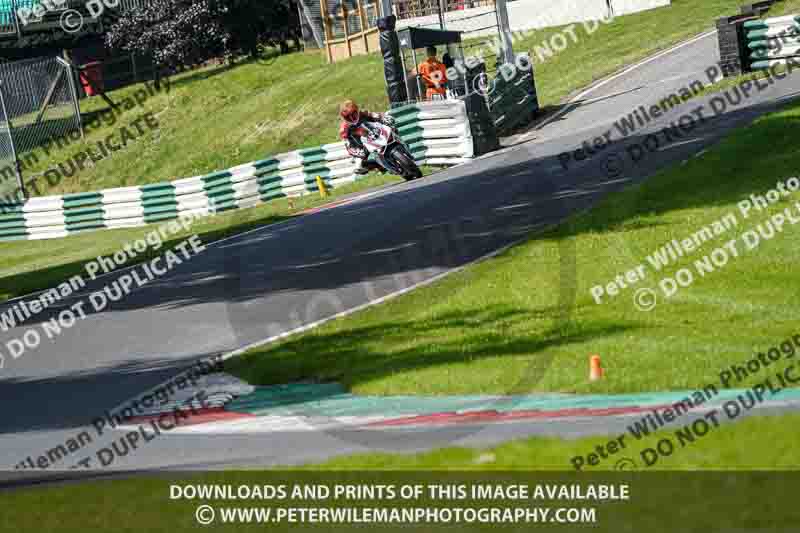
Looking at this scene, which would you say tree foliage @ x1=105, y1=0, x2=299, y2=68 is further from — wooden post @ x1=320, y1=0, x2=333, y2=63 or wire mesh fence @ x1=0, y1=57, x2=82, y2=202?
wire mesh fence @ x1=0, y1=57, x2=82, y2=202

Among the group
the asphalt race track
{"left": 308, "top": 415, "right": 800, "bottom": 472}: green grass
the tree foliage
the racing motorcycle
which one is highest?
the tree foliage

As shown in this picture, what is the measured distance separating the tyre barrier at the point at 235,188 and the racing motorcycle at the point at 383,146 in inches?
79.2

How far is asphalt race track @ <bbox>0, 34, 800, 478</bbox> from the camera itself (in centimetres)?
877

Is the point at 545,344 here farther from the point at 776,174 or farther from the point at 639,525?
the point at 776,174

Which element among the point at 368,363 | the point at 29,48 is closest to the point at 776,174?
the point at 368,363

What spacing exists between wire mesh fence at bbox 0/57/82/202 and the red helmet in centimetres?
1522

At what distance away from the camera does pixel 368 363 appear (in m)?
11.4

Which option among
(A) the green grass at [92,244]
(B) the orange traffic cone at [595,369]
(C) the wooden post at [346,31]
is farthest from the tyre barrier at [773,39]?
(C) the wooden post at [346,31]

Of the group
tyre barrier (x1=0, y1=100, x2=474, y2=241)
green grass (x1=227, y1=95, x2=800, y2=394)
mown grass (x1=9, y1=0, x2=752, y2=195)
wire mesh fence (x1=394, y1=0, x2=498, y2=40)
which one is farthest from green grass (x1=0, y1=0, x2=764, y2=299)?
green grass (x1=227, y1=95, x2=800, y2=394)

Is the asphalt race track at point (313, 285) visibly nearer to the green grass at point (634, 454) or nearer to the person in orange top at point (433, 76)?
the green grass at point (634, 454)

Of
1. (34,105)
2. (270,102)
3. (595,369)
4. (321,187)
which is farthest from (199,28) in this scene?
(595,369)

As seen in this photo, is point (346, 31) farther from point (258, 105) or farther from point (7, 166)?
point (7, 166)

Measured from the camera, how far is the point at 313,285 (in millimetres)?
14984

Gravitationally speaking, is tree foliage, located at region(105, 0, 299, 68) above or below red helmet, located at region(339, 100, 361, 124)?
above
